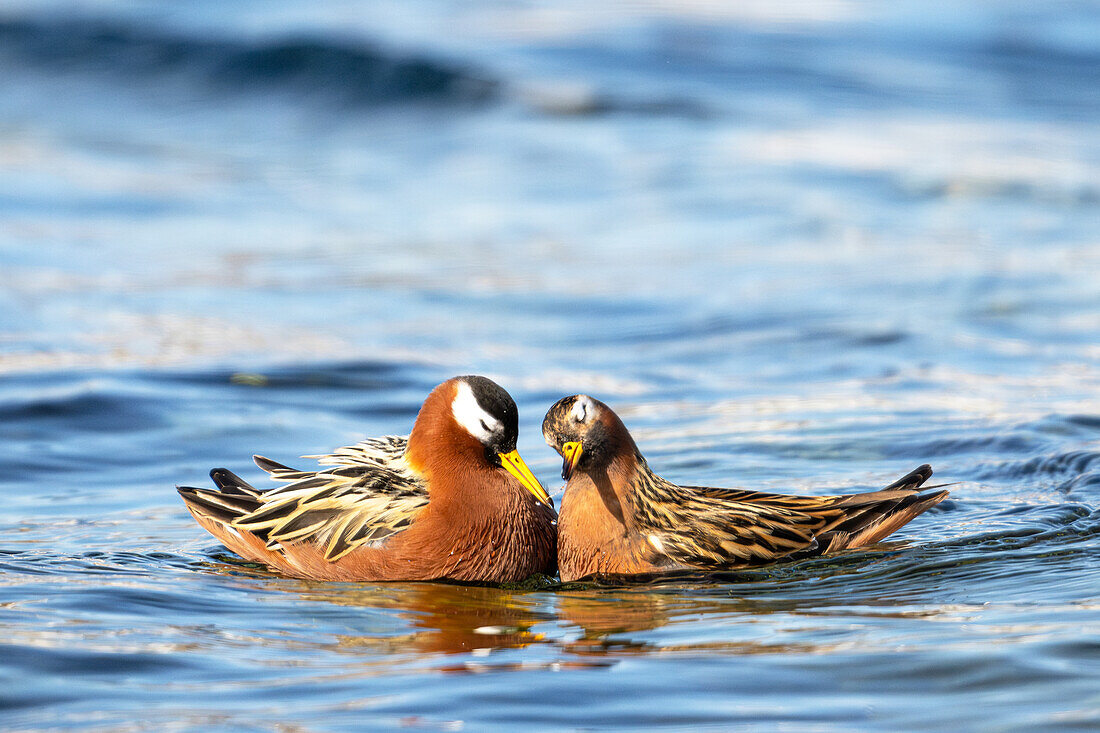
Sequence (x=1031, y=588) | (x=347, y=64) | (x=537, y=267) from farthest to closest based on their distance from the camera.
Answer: (x=347, y=64) < (x=537, y=267) < (x=1031, y=588)

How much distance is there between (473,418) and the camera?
971cm

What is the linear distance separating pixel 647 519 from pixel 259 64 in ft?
82.7

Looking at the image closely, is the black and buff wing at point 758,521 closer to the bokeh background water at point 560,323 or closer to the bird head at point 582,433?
the bokeh background water at point 560,323

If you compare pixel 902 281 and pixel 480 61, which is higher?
pixel 480 61

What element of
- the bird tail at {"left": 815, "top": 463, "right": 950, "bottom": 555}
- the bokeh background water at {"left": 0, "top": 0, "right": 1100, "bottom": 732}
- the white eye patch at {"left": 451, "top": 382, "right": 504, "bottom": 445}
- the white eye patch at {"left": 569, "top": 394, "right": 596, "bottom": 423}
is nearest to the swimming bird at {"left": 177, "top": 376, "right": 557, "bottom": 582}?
the white eye patch at {"left": 451, "top": 382, "right": 504, "bottom": 445}

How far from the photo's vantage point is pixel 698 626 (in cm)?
842

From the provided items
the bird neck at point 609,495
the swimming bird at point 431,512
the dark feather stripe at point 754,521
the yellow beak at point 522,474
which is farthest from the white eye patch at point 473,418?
the dark feather stripe at point 754,521

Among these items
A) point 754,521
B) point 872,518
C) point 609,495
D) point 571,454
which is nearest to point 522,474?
point 571,454

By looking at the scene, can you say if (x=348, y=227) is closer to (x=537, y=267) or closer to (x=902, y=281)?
(x=537, y=267)

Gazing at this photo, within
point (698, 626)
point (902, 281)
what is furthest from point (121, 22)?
point (698, 626)

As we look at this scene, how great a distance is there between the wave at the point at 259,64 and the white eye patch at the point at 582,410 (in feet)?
74.0

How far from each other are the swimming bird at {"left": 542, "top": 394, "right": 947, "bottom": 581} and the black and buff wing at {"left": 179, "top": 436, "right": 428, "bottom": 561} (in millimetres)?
1016

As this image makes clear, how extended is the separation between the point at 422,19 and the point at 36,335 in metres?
21.3

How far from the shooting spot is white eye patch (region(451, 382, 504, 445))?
9680 mm
